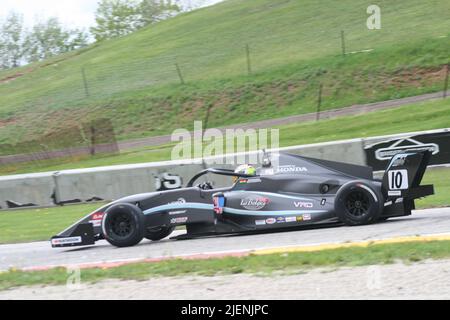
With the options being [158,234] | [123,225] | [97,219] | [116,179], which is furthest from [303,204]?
[116,179]

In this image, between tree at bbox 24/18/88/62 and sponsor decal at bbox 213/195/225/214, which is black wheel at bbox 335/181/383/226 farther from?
tree at bbox 24/18/88/62

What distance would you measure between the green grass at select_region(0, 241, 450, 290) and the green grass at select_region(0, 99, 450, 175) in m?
13.3

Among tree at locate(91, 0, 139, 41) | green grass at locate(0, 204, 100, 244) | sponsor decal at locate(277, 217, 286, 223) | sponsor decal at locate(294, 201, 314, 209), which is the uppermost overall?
tree at locate(91, 0, 139, 41)

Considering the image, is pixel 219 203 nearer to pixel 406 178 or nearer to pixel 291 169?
pixel 291 169

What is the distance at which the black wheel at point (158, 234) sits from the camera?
11.4 meters

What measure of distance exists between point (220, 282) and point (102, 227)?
415 centimetres

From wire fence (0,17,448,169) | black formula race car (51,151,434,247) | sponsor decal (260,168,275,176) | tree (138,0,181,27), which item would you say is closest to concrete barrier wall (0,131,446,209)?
black formula race car (51,151,434,247)

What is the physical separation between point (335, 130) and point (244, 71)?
14785 mm

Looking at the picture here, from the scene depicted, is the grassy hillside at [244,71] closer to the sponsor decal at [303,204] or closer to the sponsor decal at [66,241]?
the sponsor decal at [303,204]

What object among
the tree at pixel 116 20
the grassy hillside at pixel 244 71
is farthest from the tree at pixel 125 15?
the grassy hillside at pixel 244 71

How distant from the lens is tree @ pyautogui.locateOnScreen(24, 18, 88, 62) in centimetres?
8344

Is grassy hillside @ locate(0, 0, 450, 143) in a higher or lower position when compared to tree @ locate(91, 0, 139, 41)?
lower

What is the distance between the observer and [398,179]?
9.78m
